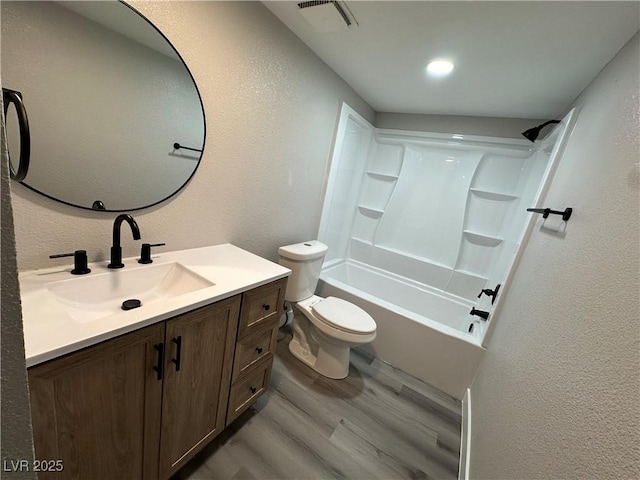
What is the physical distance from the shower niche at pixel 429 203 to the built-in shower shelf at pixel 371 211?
1 cm

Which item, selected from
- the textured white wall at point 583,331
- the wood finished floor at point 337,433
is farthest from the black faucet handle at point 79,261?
the textured white wall at point 583,331

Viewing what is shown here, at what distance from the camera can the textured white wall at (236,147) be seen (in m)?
1.01

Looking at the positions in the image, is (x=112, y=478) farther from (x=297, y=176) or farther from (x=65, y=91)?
(x=297, y=176)

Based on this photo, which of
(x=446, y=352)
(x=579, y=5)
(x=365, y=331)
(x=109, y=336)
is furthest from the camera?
(x=446, y=352)

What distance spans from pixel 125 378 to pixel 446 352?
1.92 m

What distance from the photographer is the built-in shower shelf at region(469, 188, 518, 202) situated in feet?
8.13

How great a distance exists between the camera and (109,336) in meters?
0.73

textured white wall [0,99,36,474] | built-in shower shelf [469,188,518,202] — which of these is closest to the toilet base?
textured white wall [0,99,36,474]

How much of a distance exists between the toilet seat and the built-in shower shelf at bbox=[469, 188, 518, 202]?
5.86 feet

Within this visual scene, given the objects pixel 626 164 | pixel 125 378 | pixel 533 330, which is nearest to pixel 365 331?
pixel 533 330

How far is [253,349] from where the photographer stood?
1.32m

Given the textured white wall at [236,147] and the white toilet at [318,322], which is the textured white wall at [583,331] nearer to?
the white toilet at [318,322]

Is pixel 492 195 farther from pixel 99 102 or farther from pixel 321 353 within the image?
pixel 99 102

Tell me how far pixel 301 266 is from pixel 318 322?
0.41 meters
